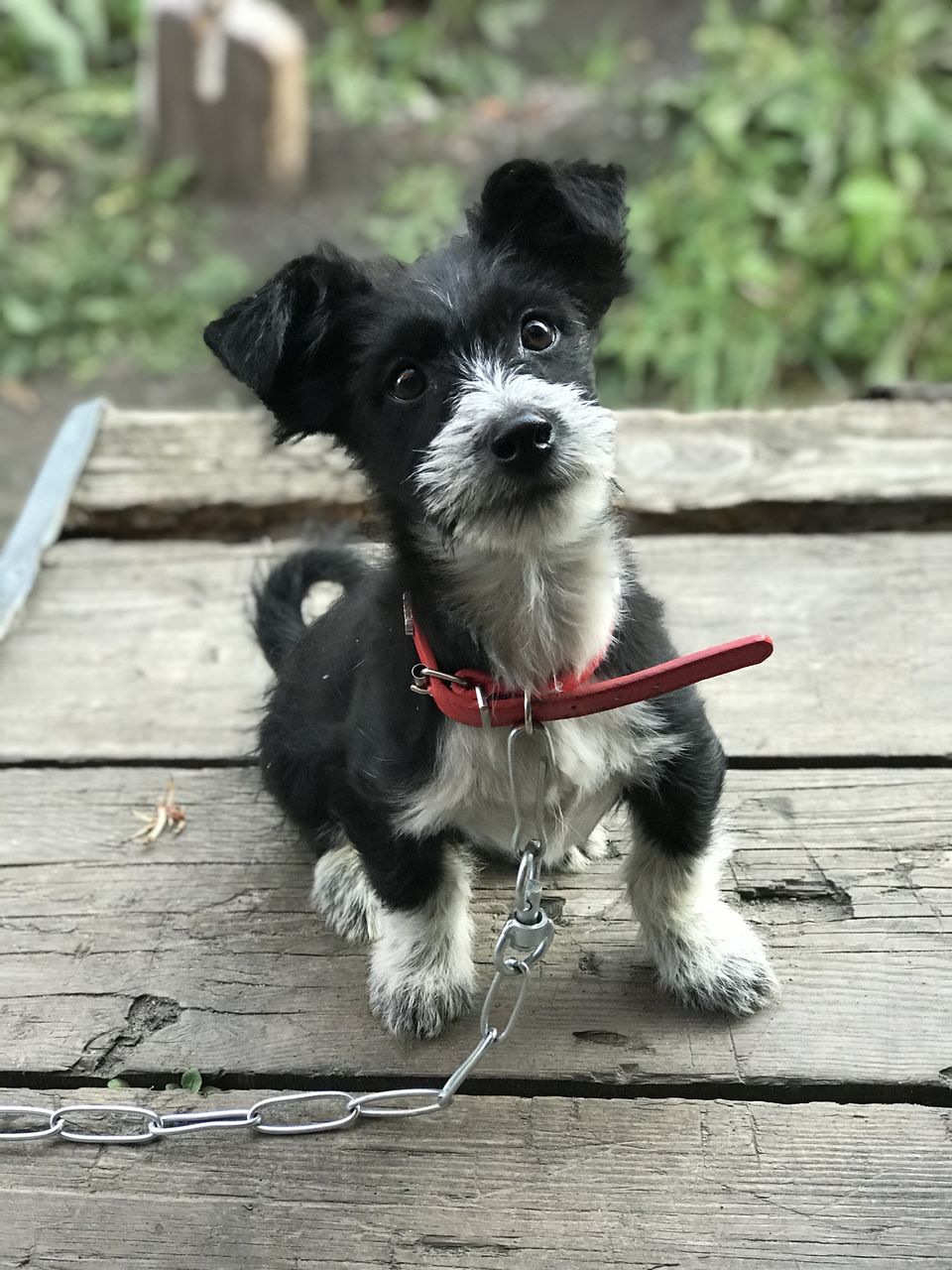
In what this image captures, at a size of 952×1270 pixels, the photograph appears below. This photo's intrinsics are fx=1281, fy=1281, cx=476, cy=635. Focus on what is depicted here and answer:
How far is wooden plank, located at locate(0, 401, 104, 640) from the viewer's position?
11.8ft

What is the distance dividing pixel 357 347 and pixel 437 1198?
4.73ft

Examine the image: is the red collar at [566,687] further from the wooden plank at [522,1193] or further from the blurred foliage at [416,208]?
the blurred foliage at [416,208]

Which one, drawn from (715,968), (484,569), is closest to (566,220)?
(484,569)

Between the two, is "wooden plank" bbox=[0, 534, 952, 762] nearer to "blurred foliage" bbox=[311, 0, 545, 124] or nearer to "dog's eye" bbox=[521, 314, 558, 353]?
"dog's eye" bbox=[521, 314, 558, 353]

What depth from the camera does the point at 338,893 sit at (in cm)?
263

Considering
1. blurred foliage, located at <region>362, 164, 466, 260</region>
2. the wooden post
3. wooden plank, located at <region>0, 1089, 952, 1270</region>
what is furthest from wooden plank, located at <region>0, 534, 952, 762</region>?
the wooden post

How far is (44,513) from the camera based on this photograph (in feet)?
12.6

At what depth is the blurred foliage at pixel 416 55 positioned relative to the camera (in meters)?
8.41

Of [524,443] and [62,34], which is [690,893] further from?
[62,34]

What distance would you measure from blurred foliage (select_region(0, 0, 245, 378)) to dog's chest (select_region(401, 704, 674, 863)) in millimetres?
5348

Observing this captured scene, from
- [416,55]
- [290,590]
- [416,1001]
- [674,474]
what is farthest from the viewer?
[416,55]

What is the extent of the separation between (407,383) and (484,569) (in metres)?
0.35

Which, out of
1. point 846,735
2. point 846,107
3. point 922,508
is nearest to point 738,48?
point 846,107

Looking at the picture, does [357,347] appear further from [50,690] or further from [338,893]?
[50,690]
